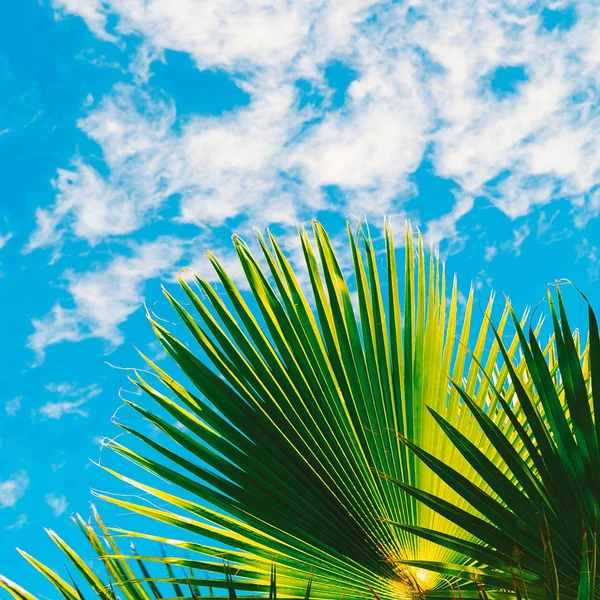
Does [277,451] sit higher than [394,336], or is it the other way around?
[394,336]

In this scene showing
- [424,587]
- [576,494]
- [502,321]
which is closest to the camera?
[576,494]

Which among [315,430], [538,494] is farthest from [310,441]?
[538,494]

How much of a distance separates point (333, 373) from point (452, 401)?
469 millimetres

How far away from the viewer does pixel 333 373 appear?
207 cm

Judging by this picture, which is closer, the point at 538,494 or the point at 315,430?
the point at 538,494

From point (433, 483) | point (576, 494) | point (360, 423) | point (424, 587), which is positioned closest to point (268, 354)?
point (360, 423)

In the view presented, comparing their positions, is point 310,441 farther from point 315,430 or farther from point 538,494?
point 538,494

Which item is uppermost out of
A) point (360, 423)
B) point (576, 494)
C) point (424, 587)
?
point (360, 423)

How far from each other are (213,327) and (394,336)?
64 centimetres

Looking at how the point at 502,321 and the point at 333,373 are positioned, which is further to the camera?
the point at 502,321

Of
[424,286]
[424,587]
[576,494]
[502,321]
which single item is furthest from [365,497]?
[502,321]

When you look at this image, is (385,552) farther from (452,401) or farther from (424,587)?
(452,401)

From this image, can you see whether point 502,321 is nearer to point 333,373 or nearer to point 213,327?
point 333,373

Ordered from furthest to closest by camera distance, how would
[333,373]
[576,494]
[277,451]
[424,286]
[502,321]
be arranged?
[502,321] < [424,286] < [333,373] < [277,451] < [576,494]
